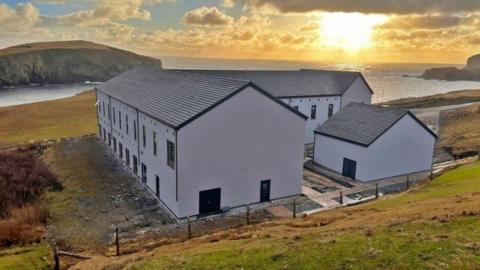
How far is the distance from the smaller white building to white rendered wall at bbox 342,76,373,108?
11325 mm

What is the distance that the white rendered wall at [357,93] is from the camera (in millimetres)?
44872

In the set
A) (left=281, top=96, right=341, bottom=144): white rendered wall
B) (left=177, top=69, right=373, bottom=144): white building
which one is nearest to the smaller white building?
(left=281, top=96, right=341, bottom=144): white rendered wall

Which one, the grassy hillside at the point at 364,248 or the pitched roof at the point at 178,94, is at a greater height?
the pitched roof at the point at 178,94

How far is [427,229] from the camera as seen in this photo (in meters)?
11.7

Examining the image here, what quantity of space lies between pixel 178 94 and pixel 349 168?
1484cm

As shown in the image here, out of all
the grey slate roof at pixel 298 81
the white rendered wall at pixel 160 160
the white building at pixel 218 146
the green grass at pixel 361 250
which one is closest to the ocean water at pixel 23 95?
the grey slate roof at pixel 298 81

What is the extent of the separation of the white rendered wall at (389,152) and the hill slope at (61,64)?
149774 mm

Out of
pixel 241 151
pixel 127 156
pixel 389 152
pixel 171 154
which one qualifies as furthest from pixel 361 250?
pixel 127 156

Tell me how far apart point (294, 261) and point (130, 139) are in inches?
904

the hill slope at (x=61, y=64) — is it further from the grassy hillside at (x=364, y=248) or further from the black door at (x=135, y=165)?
the grassy hillside at (x=364, y=248)

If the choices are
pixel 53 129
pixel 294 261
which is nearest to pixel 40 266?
pixel 294 261

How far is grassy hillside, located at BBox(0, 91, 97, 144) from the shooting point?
49.4 m

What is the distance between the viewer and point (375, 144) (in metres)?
28.8

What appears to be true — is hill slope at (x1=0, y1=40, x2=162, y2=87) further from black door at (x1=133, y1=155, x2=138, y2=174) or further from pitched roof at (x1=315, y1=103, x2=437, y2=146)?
pitched roof at (x1=315, y1=103, x2=437, y2=146)
